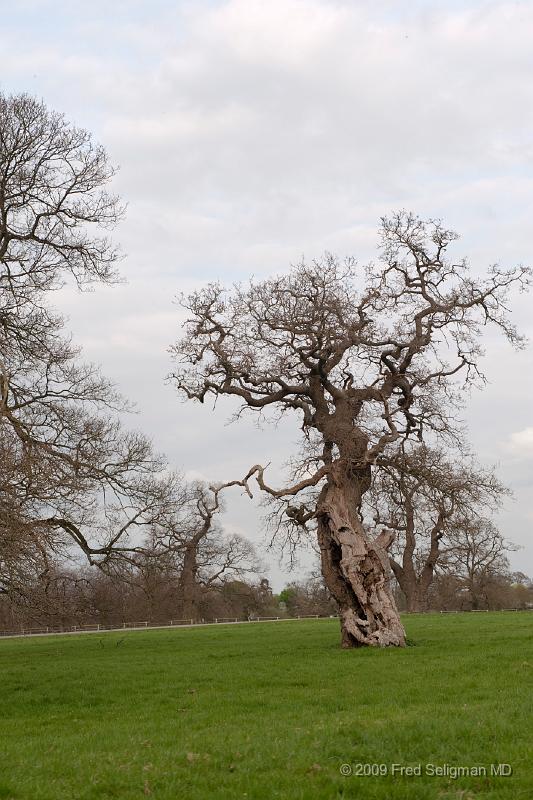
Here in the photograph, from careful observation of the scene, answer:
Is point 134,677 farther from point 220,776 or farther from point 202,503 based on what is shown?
point 202,503

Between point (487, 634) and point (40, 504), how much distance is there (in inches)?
606

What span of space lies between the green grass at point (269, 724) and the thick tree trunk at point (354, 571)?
1652 mm

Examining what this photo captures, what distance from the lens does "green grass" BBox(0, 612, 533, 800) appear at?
7.66 meters

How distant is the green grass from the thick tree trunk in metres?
1.65

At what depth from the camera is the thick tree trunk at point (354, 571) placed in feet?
72.9

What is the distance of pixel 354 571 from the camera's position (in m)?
22.6

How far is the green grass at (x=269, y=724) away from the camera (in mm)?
7660

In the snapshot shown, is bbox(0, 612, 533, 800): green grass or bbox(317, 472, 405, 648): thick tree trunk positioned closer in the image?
bbox(0, 612, 533, 800): green grass

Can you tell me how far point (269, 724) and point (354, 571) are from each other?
12.1 meters

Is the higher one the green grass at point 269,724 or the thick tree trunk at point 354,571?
the thick tree trunk at point 354,571

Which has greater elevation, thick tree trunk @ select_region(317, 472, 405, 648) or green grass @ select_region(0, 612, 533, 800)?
thick tree trunk @ select_region(317, 472, 405, 648)

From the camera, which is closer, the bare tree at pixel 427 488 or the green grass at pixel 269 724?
the green grass at pixel 269 724

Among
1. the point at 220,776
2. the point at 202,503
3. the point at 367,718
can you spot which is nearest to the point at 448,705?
the point at 367,718

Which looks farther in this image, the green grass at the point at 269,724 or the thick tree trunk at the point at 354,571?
the thick tree trunk at the point at 354,571
